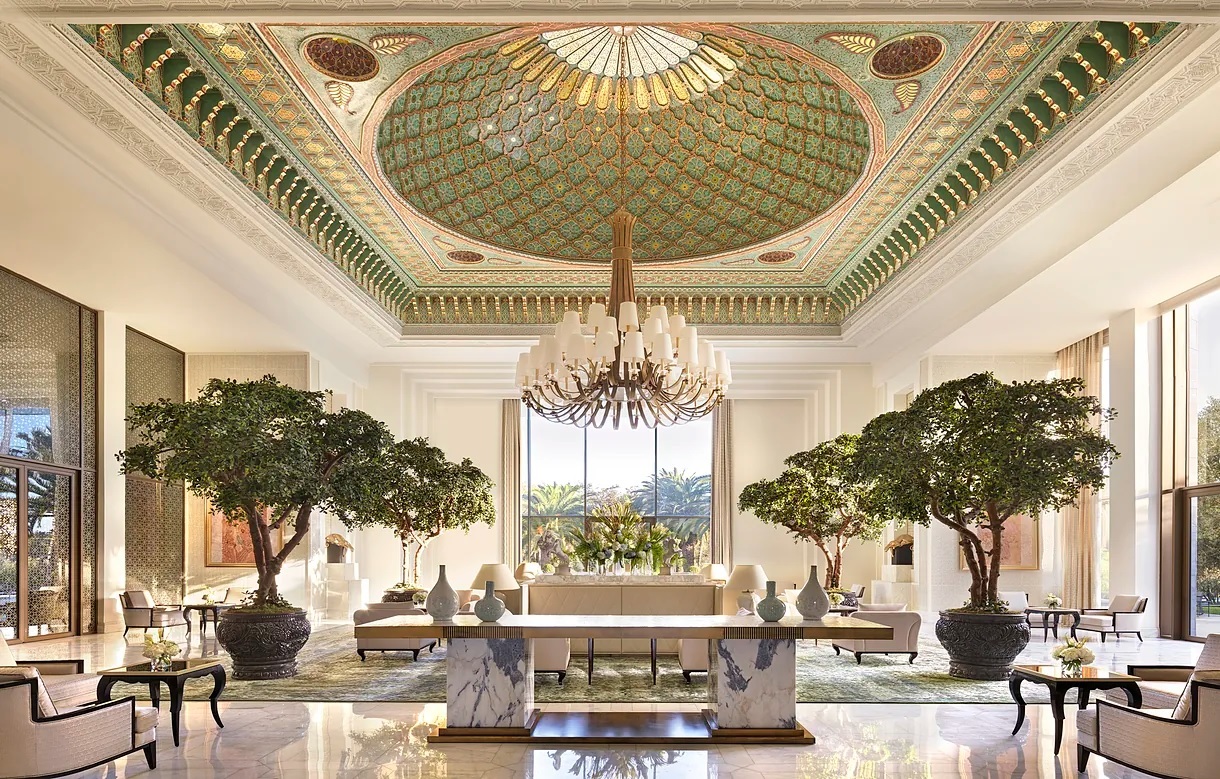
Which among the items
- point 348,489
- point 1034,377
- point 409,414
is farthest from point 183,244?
point 1034,377

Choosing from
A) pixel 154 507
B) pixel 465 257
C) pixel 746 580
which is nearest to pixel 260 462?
pixel 746 580

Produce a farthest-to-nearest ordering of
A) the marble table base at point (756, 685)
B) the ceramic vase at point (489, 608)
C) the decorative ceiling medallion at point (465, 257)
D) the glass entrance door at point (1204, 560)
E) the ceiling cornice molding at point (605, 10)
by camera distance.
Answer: the decorative ceiling medallion at point (465, 257)
the glass entrance door at point (1204, 560)
the ceramic vase at point (489, 608)
the marble table base at point (756, 685)
the ceiling cornice molding at point (605, 10)

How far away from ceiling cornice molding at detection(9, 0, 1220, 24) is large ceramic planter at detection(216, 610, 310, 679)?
5.41 metres

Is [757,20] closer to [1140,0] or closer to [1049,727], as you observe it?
[1140,0]

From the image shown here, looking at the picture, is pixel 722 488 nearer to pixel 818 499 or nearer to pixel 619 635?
pixel 818 499

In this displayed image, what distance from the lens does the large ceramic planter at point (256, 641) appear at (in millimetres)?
9445

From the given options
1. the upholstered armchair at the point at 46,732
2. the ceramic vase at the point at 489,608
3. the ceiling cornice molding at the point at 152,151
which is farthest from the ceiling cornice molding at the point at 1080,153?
the upholstered armchair at the point at 46,732

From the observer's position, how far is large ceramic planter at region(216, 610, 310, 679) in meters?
9.45

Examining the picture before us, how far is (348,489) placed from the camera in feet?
32.9

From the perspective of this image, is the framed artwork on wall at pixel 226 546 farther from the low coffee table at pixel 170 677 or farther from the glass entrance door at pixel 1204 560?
the glass entrance door at pixel 1204 560

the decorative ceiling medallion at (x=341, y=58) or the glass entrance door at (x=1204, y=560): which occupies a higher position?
the decorative ceiling medallion at (x=341, y=58)

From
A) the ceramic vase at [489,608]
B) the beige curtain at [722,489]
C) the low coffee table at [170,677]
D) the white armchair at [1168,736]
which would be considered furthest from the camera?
the beige curtain at [722,489]

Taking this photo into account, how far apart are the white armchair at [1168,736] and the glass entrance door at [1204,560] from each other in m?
8.91

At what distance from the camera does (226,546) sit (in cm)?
1700
